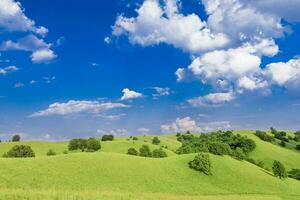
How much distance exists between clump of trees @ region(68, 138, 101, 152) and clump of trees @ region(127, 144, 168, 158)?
53.2ft

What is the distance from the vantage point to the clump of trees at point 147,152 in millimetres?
156700

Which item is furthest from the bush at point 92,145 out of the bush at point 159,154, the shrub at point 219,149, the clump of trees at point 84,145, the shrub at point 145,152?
the shrub at point 219,149

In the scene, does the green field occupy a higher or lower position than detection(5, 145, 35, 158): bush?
lower

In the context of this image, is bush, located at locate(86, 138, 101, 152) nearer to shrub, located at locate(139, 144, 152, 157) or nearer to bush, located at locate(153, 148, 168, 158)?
shrub, located at locate(139, 144, 152, 157)

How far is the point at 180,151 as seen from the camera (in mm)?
168125

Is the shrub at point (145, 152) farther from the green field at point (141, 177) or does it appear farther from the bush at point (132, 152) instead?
the green field at point (141, 177)

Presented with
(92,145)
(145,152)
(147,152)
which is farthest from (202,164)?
(92,145)

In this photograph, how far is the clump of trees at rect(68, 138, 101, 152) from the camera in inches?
6619

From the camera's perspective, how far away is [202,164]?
106 metres

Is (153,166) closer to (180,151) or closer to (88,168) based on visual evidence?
(88,168)

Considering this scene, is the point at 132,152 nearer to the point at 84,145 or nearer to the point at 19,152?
the point at 84,145

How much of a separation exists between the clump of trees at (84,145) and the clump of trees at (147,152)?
1623 cm

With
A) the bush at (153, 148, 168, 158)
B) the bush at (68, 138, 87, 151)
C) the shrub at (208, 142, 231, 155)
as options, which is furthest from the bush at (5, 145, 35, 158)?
the shrub at (208, 142, 231, 155)

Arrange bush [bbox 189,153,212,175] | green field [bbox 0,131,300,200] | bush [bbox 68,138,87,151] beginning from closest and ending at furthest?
green field [bbox 0,131,300,200], bush [bbox 189,153,212,175], bush [bbox 68,138,87,151]
